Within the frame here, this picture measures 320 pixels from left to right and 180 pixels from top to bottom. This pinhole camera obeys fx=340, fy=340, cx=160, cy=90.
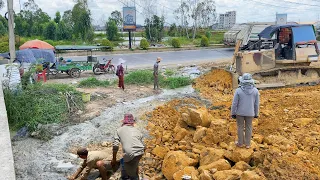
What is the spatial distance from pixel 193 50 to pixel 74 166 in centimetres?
2463

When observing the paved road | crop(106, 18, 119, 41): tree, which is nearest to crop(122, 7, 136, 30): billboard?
the paved road

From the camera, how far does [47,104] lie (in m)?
8.67

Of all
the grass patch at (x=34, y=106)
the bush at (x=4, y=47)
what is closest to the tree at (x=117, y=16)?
the bush at (x=4, y=47)

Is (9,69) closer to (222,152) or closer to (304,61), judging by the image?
(222,152)

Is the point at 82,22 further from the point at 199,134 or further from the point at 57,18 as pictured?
the point at 199,134

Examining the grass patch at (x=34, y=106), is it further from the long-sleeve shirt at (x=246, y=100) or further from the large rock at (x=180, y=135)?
the long-sleeve shirt at (x=246, y=100)

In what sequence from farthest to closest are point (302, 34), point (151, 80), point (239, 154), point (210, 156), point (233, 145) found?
1. point (151, 80)
2. point (302, 34)
3. point (233, 145)
4. point (210, 156)
5. point (239, 154)

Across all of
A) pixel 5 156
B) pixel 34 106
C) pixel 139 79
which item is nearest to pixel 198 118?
pixel 5 156

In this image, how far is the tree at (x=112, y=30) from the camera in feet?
115

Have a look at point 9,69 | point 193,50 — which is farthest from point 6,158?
point 193,50

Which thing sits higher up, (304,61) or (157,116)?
(304,61)

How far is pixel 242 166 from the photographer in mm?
5262

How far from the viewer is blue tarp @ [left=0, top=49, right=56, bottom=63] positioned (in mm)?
13766

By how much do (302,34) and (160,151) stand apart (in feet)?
26.6
